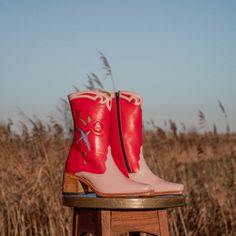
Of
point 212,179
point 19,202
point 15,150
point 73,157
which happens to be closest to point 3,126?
point 15,150

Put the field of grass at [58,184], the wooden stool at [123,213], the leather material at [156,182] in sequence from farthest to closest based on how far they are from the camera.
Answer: the field of grass at [58,184] < the leather material at [156,182] < the wooden stool at [123,213]

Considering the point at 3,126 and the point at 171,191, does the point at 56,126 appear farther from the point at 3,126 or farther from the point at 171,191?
the point at 171,191

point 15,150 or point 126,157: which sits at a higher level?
point 15,150

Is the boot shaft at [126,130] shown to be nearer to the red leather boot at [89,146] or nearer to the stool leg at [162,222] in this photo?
the red leather boot at [89,146]

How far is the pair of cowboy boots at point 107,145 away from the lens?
7.23 feet

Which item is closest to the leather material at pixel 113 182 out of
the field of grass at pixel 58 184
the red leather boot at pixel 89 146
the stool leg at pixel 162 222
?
the red leather boot at pixel 89 146

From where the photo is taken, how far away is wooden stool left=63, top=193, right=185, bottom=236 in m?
2.07

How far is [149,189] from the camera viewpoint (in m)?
2.10

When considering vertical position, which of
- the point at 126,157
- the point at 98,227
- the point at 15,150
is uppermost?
the point at 15,150

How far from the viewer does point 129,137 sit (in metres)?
2.29

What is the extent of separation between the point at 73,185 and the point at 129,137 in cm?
29

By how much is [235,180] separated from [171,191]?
208cm

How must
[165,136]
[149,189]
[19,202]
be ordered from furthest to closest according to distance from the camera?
[165,136], [19,202], [149,189]

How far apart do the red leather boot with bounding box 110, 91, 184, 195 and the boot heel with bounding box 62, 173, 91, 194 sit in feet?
0.53
